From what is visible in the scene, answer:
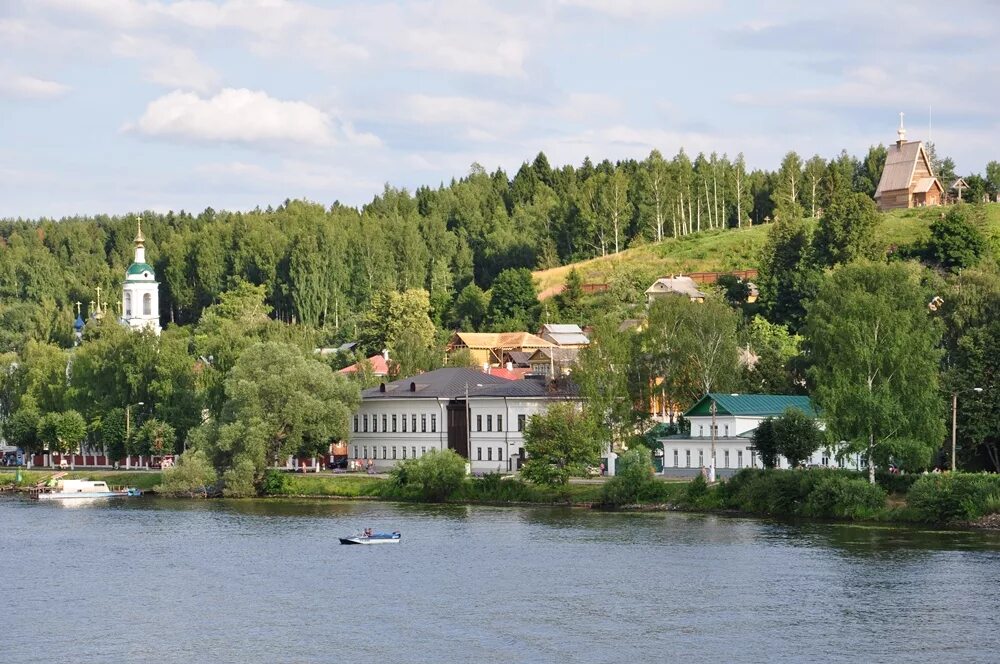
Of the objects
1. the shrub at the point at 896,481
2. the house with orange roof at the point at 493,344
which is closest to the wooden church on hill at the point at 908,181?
the house with orange roof at the point at 493,344

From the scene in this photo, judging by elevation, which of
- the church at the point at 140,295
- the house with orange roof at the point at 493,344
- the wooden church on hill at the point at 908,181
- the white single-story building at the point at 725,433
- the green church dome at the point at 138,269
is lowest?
the white single-story building at the point at 725,433

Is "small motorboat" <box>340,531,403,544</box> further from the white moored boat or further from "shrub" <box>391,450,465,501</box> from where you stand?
the white moored boat

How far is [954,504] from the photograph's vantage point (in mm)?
68625

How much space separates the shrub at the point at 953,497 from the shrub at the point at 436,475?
27.1m

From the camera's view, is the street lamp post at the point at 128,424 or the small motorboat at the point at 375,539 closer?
the small motorboat at the point at 375,539

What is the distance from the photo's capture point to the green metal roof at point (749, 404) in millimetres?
87375

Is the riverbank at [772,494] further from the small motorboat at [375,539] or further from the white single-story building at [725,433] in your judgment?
the small motorboat at [375,539]

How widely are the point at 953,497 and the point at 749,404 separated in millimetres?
20628

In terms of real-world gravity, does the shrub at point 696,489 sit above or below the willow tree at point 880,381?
below

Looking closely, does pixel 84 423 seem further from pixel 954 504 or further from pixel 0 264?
pixel 0 264

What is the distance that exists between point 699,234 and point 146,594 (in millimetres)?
127677

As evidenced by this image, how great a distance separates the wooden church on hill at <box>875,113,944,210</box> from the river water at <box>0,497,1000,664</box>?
9801cm

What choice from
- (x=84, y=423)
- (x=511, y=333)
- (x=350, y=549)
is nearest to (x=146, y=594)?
(x=350, y=549)

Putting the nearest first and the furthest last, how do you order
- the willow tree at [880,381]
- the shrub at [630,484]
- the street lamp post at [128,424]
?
the willow tree at [880,381] → the shrub at [630,484] → the street lamp post at [128,424]
